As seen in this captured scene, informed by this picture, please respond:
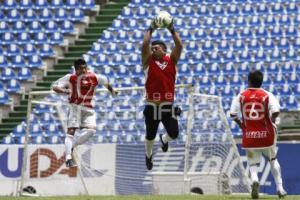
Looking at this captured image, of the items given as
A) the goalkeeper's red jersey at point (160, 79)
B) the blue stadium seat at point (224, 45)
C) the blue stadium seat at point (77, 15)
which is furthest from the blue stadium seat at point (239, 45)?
the goalkeeper's red jersey at point (160, 79)

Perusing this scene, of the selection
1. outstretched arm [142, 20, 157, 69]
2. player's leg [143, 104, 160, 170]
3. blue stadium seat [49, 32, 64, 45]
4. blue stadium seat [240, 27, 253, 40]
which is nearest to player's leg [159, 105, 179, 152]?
player's leg [143, 104, 160, 170]

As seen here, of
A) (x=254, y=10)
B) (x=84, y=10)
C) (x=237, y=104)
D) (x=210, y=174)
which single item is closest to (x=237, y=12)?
(x=254, y=10)

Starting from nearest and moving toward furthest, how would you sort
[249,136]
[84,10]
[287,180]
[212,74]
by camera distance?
[249,136]
[287,180]
[212,74]
[84,10]

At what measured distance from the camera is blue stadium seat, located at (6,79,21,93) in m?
30.0

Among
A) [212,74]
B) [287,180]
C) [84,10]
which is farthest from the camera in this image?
[84,10]

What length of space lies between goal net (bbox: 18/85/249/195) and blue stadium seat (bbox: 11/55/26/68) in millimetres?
9997

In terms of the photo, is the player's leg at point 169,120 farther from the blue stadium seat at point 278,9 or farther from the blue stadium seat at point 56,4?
the blue stadium seat at point 56,4

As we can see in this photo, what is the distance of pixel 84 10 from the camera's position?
33.6m

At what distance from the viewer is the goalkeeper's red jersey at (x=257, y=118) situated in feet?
47.2

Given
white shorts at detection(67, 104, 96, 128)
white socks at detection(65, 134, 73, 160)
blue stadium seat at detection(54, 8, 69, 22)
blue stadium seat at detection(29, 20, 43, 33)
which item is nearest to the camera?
white socks at detection(65, 134, 73, 160)

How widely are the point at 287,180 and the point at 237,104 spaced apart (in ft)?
27.7

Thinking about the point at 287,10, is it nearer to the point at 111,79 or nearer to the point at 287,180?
the point at 111,79

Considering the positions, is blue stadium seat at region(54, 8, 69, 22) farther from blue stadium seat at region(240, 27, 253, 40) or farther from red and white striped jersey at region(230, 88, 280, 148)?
red and white striped jersey at region(230, 88, 280, 148)

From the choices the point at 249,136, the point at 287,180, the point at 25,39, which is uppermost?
the point at 25,39
